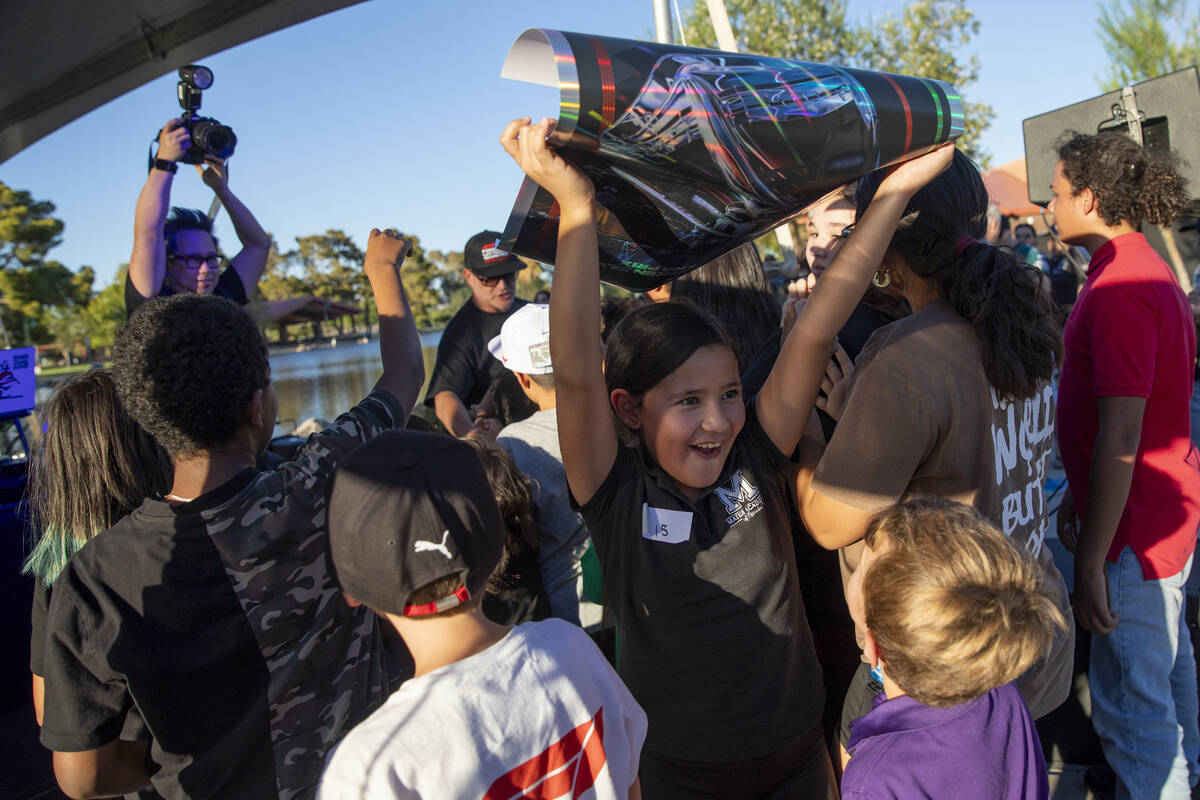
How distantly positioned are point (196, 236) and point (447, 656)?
2.59 metres

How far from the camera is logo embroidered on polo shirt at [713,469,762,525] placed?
1.63 meters

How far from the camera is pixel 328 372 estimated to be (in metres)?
7.67

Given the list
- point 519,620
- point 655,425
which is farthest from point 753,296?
point 519,620

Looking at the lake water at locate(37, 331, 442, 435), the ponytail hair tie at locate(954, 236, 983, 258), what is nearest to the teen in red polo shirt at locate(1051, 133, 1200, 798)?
the ponytail hair tie at locate(954, 236, 983, 258)

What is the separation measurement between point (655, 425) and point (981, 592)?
733mm

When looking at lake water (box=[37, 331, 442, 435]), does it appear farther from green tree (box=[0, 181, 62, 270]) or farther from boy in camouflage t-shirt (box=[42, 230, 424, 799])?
green tree (box=[0, 181, 62, 270])

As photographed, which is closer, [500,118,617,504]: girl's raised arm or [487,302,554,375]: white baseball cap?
[500,118,617,504]: girl's raised arm

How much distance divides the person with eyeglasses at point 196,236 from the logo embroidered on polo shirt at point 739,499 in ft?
7.21

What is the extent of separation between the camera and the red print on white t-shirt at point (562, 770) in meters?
1.08

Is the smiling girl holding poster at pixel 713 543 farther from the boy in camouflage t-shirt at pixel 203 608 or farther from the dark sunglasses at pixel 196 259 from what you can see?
the dark sunglasses at pixel 196 259

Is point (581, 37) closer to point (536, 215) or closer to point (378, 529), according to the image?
point (536, 215)

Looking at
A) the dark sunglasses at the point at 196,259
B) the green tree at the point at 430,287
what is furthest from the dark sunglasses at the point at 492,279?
the green tree at the point at 430,287

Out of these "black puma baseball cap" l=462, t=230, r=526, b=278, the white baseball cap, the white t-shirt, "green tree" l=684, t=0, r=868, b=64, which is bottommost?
the white t-shirt

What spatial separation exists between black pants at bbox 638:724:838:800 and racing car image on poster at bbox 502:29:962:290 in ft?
3.57
